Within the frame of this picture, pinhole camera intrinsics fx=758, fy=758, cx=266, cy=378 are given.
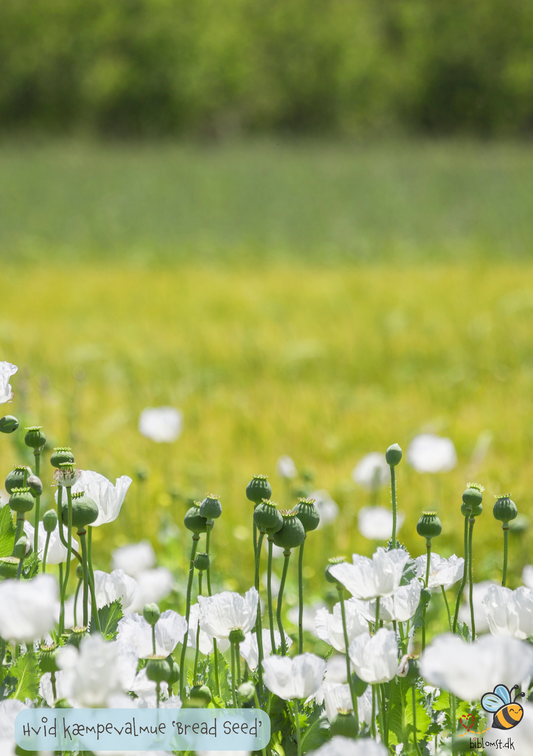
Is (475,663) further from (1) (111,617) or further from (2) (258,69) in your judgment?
(2) (258,69)

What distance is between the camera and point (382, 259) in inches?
305

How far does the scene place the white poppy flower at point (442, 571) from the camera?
799 millimetres

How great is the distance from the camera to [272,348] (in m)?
4.16

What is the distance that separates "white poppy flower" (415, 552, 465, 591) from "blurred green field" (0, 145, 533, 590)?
0.92m

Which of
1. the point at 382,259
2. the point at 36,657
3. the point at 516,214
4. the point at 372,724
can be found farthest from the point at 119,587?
the point at 516,214

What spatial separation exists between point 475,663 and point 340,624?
0.29m

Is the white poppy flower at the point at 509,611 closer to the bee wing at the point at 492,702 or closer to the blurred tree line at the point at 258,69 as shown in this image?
the bee wing at the point at 492,702

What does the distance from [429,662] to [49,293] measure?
5.70 m

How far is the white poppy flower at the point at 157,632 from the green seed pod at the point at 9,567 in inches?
5.1

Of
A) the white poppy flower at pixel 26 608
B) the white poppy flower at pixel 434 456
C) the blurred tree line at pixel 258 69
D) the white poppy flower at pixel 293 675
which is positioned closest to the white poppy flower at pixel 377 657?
the white poppy flower at pixel 293 675

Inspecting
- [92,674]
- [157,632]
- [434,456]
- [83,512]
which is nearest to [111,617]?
[157,632]

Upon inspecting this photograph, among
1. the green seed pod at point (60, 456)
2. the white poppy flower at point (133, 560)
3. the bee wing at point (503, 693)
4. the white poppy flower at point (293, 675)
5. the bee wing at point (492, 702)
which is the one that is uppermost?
the green seed pod at point (60, 456)

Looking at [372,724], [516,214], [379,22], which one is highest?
[379,22]

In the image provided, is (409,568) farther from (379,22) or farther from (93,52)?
(379,22)
